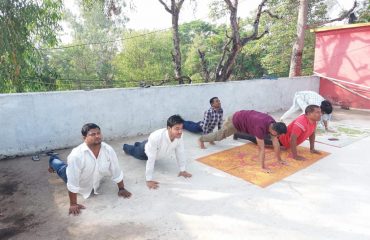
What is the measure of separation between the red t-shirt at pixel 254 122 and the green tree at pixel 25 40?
5.13m

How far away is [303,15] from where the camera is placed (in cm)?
1022

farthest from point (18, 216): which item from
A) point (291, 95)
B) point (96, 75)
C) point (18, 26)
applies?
point (96, 75)

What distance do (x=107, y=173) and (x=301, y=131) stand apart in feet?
9.52

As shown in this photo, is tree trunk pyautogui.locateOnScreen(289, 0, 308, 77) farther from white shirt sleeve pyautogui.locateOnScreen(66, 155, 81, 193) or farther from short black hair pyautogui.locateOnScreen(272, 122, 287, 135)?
white shirt sleeve pyautogui.locateOnScreen(66, 155, 81, 193)

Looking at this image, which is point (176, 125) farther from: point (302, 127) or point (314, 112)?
point (314, 112)

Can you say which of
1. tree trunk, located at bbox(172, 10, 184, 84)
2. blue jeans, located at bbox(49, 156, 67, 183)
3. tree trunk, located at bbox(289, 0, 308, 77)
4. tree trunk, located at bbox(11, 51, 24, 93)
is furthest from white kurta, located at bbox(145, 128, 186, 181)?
tree trunk, located at bbox(289, 0, 308, 77)

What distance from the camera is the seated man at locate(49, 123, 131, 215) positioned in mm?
2936

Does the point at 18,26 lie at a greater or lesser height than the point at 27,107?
greater

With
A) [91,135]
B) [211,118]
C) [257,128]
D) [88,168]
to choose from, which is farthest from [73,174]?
[211,118]

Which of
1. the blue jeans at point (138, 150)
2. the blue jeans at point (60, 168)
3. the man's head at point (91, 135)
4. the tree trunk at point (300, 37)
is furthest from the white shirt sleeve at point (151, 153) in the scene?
the tree trunk at point (300, 37)

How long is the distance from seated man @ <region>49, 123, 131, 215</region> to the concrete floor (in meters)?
0.14

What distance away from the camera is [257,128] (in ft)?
13.4

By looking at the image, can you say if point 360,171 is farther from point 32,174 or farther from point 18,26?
point 18,26

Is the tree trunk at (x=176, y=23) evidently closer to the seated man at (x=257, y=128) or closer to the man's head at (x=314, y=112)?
the seated man at (x=257, y=128)
